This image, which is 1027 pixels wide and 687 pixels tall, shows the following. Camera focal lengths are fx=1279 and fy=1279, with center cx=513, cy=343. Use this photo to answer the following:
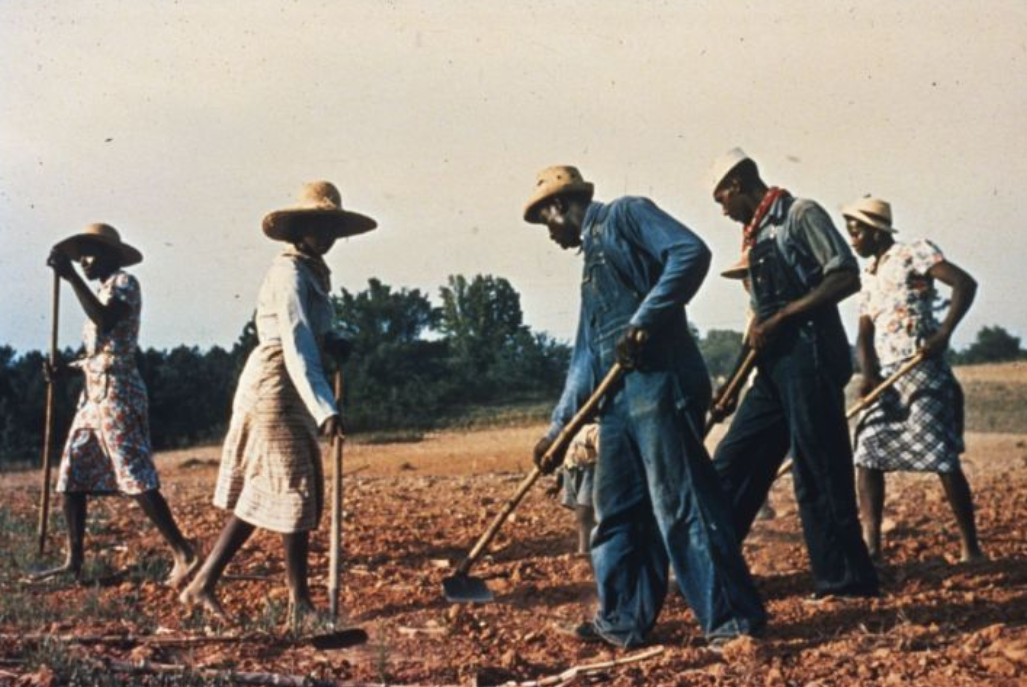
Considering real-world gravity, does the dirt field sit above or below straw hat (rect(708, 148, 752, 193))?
below

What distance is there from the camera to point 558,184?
4.95 meters

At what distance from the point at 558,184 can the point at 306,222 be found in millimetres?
1323

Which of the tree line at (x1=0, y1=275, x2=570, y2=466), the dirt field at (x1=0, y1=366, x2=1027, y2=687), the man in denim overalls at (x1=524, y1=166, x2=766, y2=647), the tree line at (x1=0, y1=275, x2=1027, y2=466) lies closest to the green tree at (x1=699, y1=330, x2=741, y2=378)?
the tree line at (x1=0, y1=275, x2=1027, y2=466)

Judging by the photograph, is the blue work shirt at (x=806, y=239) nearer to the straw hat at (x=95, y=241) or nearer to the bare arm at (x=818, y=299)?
the bare arm at (x=818, y=299)

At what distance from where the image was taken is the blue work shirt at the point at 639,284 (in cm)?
457

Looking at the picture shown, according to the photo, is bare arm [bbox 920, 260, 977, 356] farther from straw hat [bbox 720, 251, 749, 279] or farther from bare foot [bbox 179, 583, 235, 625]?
bare foot [bbox 179, 583, 235, 625]

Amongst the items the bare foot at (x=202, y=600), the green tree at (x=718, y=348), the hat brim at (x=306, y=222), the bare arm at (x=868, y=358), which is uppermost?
the green tree at (x=718, y=348)

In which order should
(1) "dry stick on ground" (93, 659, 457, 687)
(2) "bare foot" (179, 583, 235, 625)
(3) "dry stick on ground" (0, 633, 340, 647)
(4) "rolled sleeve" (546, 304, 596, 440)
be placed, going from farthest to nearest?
(2) "bare foot" (179, 583, 235, 625) < (4) "rolled sleeve" (546, 304, 596, 440) < (3) "dry stick on ground" (0, 633, 340, 647) < (1) "dry stick on ground" (93, 659, 457, 687)

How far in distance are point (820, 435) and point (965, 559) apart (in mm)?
1669

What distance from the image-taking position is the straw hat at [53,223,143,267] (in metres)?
7.02

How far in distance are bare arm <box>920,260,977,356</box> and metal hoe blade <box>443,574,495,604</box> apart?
2796 millimetres

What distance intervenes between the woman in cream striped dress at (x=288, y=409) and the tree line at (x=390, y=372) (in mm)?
12269

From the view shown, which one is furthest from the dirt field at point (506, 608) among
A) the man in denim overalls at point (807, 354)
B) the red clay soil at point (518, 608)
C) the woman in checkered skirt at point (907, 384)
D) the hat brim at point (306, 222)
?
the hat brim at point (306, 222)

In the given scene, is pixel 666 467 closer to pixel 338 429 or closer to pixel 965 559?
pixel 338 429
